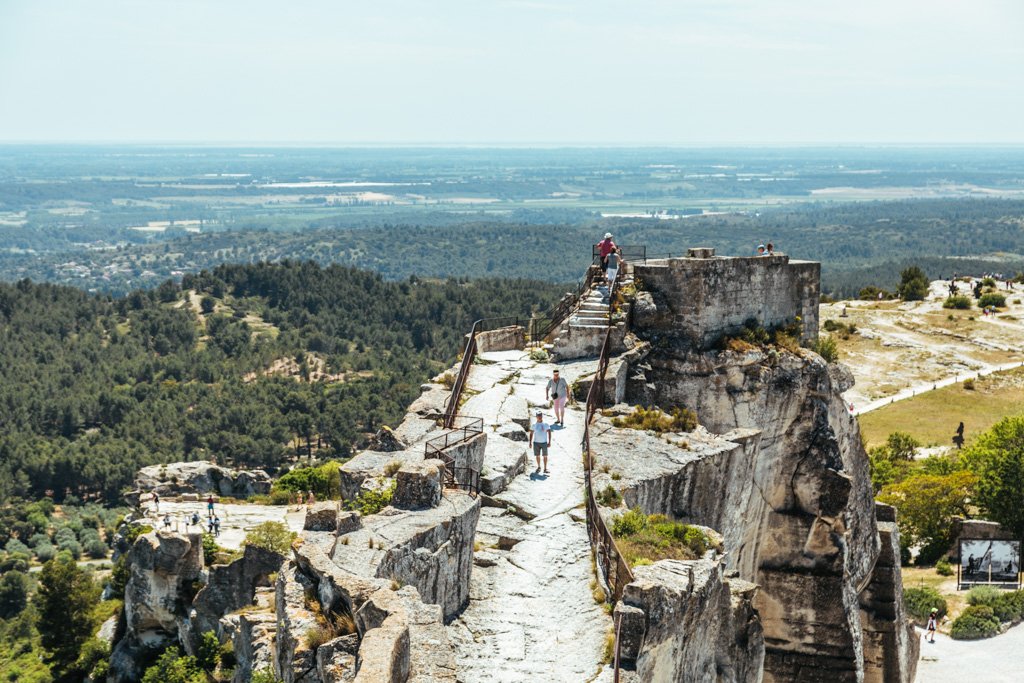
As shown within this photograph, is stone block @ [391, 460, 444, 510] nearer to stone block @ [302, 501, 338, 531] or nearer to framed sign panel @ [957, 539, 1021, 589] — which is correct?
stone block @ [302, 501, 338, 531]

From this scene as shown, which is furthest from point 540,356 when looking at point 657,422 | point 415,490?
point 415,490

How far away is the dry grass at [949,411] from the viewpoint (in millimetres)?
70312

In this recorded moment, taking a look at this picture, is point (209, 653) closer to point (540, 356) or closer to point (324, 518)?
point (540, 356)

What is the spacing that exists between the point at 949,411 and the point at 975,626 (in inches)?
1445

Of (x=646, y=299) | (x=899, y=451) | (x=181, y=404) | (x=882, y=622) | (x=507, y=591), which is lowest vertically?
(x=181, y=404)

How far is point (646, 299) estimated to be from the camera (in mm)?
27969

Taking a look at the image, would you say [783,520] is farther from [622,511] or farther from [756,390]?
[622,511]

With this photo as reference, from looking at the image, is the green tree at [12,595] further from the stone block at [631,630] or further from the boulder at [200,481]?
the stone block at [631,630]

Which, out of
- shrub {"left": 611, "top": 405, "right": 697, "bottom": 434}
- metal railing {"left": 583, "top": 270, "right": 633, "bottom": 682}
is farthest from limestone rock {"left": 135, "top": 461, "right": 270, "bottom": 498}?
metal railing {"left": 583, "top": 270, "right": 633, "bottom": 682}

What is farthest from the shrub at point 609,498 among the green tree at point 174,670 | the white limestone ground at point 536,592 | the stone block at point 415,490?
the green tree at point 174,670

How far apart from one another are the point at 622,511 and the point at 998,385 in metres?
66.4

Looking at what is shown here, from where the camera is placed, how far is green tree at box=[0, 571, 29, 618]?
6556 cm

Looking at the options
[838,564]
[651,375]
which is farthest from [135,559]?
→ [838,564]

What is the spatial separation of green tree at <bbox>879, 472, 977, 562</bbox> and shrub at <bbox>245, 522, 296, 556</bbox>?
25.8 metres
